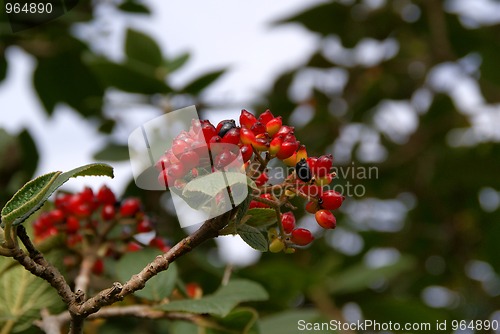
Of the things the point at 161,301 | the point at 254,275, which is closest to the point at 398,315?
the point at 254,275

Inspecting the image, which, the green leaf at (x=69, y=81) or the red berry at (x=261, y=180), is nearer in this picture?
the red berry at (x=261, y=180)

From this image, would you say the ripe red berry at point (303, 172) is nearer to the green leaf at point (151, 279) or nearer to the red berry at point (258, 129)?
the red berry at point (258, 129)

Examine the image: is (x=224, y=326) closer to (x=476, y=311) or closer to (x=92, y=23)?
(x=92, y=23)

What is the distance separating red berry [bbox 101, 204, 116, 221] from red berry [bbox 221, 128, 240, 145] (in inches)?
24.8

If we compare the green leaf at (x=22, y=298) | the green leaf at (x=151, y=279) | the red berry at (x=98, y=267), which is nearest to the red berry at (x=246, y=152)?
the green leaf at (x=151, y=279)

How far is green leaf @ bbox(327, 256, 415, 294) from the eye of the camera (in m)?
2.25

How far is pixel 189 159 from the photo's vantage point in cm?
Result: 83

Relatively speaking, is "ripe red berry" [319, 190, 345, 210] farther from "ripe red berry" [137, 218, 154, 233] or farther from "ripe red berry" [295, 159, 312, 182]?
"ripe red berry" [137, 218, 154, 233]

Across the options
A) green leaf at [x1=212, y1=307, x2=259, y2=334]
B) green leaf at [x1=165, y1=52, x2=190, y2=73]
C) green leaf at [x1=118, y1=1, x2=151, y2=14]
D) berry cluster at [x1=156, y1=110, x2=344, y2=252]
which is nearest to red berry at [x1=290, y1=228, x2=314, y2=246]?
berry cluster at [x1=156, y1=110, x2=344, y2=252]

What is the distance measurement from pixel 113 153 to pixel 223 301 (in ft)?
2.90

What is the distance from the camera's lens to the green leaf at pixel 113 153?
6.39 ft

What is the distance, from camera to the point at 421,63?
3.26 metres

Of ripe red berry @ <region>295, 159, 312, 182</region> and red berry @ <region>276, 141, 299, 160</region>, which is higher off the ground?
red berry @ <region>276, 141, 299, 160</region>

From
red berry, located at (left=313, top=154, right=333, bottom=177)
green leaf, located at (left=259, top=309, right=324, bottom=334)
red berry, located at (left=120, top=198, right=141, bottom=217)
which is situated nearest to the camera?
red berry, located at (left=313, top=154, right=333, bottom=177)
